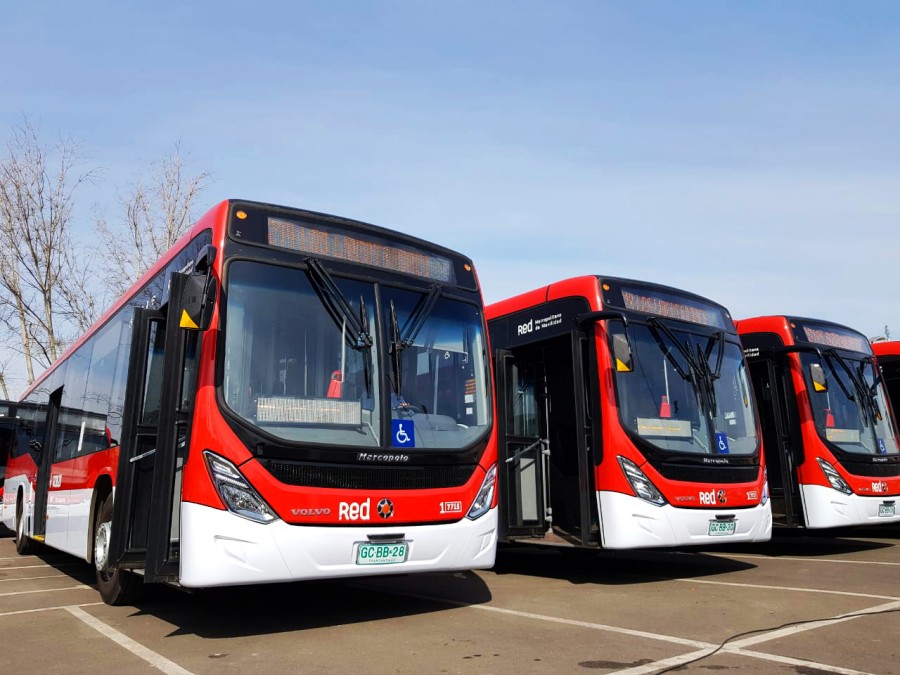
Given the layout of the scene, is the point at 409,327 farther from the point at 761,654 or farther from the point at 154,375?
the point at 761,654

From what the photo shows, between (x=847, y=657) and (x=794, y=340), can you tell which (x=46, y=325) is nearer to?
(x=794, y=340)

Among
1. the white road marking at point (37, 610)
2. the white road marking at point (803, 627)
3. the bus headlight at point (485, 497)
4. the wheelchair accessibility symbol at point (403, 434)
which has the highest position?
the wheelchair accessibility symbol at point (403, 434)

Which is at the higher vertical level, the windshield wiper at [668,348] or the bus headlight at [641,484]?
the windshield wiper at [668,348]

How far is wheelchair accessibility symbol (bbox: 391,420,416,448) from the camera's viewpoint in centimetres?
645

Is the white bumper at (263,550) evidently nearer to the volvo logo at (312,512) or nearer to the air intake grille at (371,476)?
the volvo logo at (312,512)

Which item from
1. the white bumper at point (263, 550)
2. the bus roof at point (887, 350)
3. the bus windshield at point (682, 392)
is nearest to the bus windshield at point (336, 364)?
the white bumper at point (263, 550)

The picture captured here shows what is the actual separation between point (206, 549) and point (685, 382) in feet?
18.5

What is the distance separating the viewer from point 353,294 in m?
6.71

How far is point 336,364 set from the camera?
6.41 meters

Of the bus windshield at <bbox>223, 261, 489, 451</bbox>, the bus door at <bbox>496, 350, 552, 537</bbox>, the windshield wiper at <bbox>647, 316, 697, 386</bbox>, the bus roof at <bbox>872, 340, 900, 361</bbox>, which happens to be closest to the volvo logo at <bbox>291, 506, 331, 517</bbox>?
the bus windshield at <bbox>223, 261, 489, 451</bbox>

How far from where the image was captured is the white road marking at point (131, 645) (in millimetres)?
5207

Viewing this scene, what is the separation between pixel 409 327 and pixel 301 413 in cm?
127

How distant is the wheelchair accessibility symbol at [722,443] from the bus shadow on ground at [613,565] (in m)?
1.23

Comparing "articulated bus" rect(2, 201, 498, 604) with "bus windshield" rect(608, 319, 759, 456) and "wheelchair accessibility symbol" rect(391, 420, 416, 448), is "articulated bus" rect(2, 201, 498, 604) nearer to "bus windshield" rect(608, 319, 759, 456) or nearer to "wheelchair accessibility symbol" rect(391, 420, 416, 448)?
"wheelchair accessibility symbol" rect(391, 420, 416, 448)
